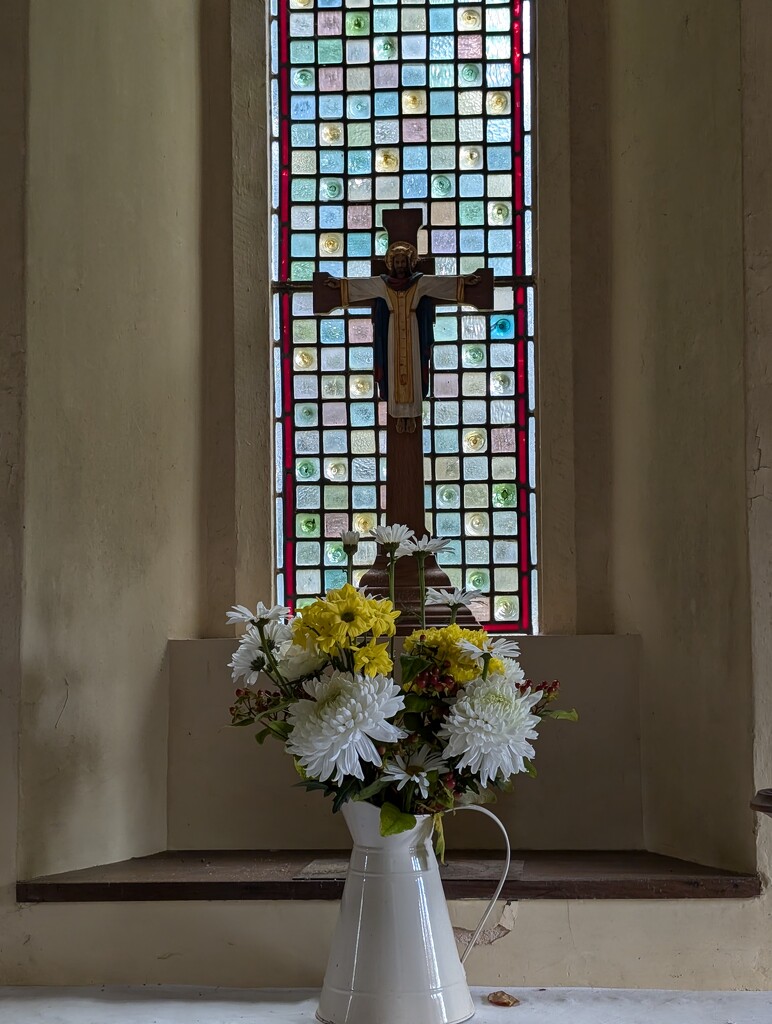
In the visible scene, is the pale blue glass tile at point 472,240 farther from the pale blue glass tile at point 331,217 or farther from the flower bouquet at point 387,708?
the flower bouquet at point 387,708

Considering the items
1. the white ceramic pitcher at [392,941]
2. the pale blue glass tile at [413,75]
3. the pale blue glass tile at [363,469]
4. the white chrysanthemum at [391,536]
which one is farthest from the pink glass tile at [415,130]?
the white ceramic pitcher at [392,941]

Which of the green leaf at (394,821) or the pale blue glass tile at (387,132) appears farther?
the pale blue glass tile at (387,132)

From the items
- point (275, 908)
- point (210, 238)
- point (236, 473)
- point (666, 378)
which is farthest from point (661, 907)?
point (210, 238)

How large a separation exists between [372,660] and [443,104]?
91.7 inches

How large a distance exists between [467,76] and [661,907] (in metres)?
2.44

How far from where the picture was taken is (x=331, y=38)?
358cm

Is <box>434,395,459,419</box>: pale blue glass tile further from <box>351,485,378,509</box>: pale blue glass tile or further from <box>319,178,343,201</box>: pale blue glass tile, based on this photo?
<box>319,178,343,201</box>: pale blue glass tile

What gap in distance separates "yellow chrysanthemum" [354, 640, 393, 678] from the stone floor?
69 cm

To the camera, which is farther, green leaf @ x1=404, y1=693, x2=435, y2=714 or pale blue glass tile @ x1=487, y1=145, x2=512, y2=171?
pale blue glass tile @ x1=487, y1=145, x2=512, y2=171

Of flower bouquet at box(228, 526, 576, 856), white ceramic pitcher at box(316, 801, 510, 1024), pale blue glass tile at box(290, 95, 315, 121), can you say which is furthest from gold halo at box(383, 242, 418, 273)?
white ceramic pitcher at box(316, 801, 510, 1024)

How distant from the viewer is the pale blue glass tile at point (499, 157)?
3510mm

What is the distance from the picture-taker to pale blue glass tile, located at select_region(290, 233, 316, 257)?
352 centimetres

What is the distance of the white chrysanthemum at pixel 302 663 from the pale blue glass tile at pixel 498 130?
222 centimetres

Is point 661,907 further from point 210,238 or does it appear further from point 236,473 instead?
point 210,238
